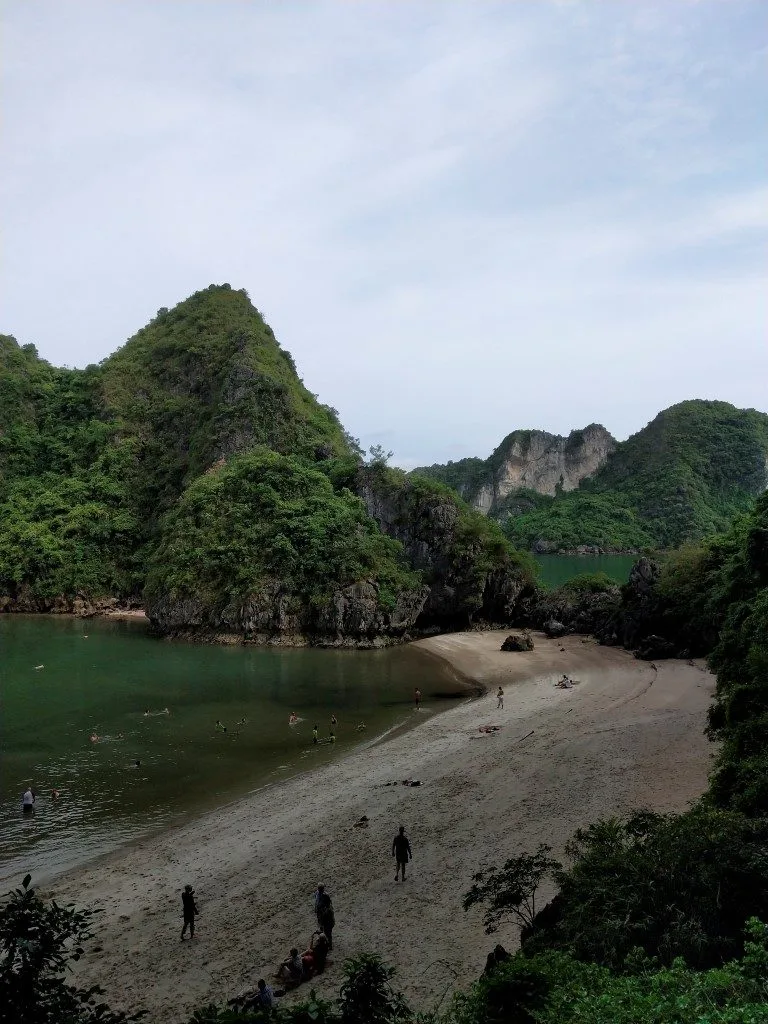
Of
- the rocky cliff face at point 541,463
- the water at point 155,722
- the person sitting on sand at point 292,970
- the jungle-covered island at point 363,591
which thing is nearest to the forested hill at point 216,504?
the jungle-covered island at point 363,591

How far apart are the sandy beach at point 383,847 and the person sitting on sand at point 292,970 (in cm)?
32

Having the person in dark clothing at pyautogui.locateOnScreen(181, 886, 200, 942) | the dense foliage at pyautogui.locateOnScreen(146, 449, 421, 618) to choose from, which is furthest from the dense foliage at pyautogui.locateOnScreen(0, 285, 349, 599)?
the person in dark clothing at pyautogui.locateOnScreen(181, 886, 200, 942)

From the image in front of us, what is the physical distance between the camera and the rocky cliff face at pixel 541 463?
181375 mm

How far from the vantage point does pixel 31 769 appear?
82.2 feet

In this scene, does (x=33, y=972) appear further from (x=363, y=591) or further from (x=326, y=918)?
(x=363, y=591)

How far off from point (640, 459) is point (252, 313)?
106 m

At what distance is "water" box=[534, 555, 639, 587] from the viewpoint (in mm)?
97006

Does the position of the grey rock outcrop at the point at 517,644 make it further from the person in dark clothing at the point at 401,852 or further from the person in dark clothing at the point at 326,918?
the person in dark clothing at the point at 326,918

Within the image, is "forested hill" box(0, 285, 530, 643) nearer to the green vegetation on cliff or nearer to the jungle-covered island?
the jungle-covered island

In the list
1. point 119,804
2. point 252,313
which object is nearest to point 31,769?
point 119,804

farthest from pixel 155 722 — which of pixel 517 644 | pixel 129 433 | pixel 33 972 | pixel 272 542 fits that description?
pixel 129 433

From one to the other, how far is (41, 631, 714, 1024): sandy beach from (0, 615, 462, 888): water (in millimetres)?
1907

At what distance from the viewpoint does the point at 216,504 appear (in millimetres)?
65312

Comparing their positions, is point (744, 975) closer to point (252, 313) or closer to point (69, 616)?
point (69, 616)
